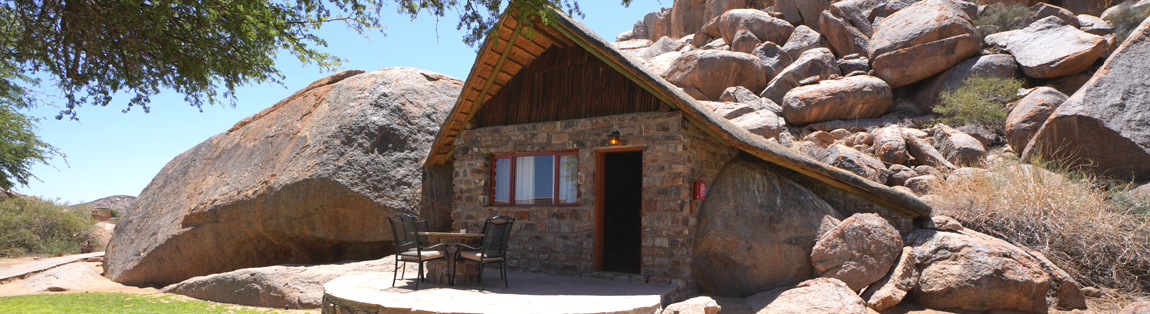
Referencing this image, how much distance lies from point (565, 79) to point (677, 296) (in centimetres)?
354

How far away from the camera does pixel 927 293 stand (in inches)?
281

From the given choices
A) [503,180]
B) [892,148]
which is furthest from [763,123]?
[503,180]

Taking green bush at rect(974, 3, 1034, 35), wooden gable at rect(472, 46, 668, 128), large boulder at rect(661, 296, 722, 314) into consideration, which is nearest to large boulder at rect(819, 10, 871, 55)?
green bush at rect(974, 3, 1034, 35)

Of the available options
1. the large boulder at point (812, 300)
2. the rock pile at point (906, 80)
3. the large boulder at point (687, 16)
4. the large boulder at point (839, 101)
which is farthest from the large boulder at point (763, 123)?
the large boulder at point (687, 16)

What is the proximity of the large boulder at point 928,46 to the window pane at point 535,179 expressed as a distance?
13.4m

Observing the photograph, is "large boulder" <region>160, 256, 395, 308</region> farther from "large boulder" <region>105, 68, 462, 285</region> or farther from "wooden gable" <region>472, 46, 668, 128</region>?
"wooden gable" <region>472, 46, 668, 128</region>

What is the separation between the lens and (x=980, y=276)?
6.94 metres

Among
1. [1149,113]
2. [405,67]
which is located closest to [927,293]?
[1149,113]

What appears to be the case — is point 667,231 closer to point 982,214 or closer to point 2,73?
point 982,214

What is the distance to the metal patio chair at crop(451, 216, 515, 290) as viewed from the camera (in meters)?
7.00

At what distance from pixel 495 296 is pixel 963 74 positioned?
16.1 m

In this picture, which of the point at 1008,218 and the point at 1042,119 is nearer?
the point at 1008,218

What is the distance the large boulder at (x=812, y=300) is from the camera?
6441mm

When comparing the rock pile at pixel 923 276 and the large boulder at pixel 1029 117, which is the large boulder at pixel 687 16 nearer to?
the large boulder at pixel 1029 117
